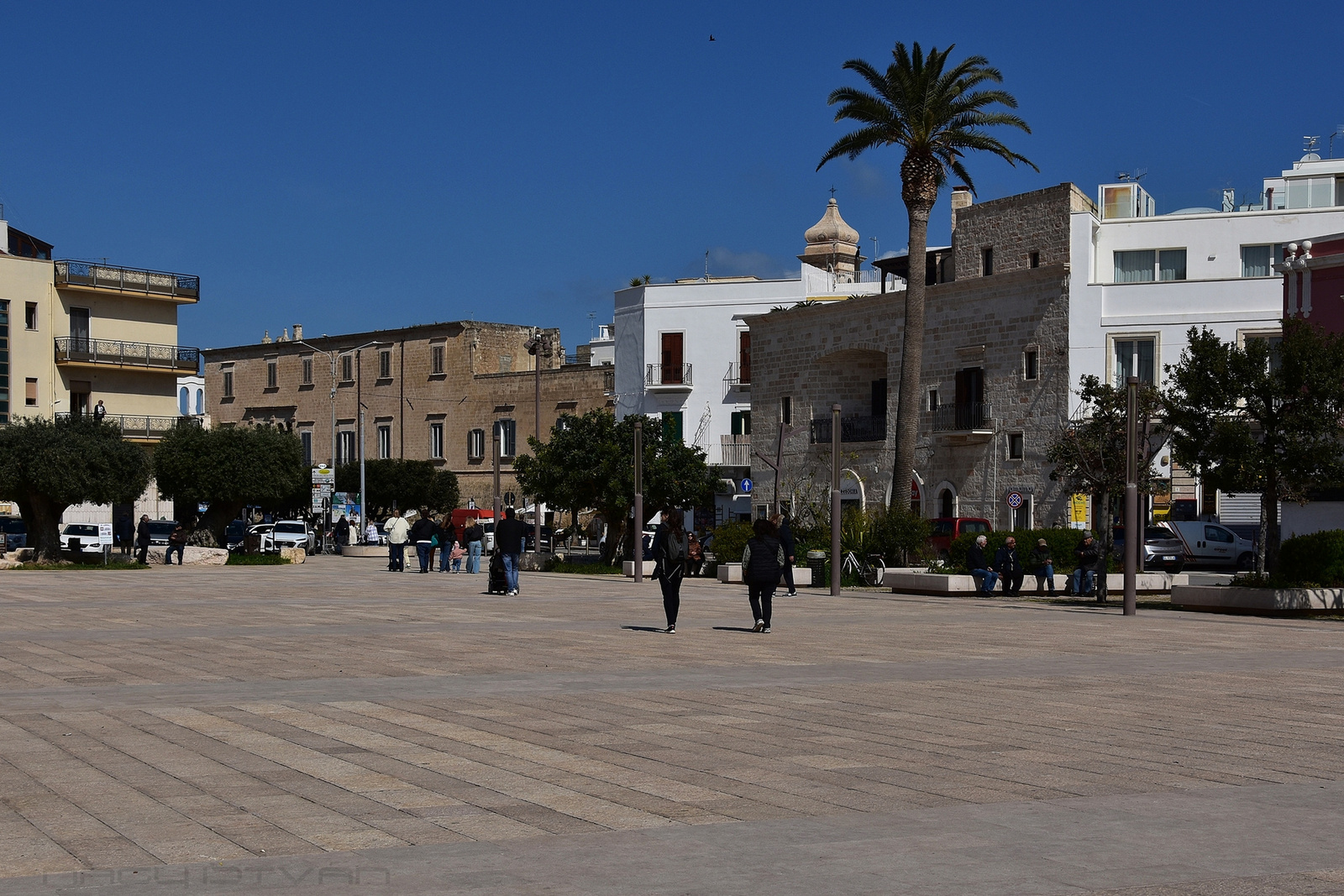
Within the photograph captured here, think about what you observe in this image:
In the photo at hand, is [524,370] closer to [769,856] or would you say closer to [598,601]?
[598,601]

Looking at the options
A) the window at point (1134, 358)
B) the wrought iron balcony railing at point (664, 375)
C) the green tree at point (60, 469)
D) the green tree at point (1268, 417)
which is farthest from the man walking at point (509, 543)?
the wrought iron balcony railing at point (664, 375)

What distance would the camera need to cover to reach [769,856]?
597 centimetres

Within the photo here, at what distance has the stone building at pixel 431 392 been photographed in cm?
7394

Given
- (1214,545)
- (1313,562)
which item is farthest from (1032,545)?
A: (1214,545)

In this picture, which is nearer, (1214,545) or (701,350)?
(1214,545)

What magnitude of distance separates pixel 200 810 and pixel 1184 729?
610cm

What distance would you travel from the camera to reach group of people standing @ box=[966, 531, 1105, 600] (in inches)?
1104

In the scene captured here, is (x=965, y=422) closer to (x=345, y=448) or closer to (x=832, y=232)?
(x=832, y=232)

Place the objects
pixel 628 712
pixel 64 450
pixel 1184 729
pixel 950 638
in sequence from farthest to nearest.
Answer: pixel 64 450 < pixel 950 638 < pixel 628 712 < pixel 1184 729

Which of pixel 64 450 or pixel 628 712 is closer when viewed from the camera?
pixel 628 712

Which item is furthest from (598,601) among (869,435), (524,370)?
(524,370)

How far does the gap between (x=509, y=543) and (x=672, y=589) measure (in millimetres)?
9174

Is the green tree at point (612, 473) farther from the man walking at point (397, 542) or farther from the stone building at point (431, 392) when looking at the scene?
the stone building at point (431, 392)

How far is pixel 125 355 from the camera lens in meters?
60.6
